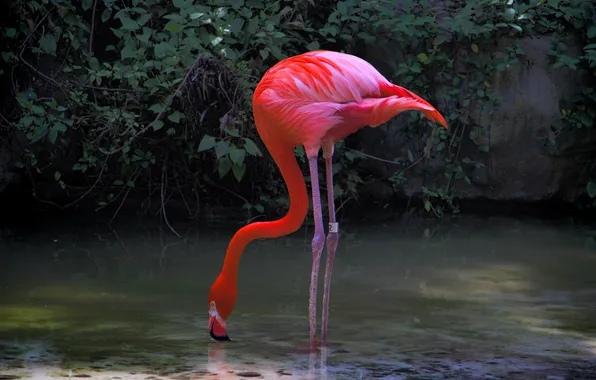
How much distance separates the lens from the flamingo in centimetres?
382

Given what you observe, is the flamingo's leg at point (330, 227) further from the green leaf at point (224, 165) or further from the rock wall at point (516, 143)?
the rock wall at point (516, 143)

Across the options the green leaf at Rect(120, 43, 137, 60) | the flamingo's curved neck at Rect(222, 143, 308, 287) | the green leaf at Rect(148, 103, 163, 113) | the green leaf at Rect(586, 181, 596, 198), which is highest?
the green leaf at Rect(120, 43, 137, 60)

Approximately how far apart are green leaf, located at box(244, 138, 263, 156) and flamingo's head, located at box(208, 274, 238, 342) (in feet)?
8.50

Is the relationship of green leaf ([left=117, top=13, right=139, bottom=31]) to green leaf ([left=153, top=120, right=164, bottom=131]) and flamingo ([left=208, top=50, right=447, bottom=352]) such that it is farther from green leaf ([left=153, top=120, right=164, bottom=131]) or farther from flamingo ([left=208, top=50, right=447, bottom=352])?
flamingo ([left=208, top=50, right=447, bottom=352])

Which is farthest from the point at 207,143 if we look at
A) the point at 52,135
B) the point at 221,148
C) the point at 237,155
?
the point at 52,135

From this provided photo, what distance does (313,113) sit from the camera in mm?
3830

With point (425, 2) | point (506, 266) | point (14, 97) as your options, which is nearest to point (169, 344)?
point (506, 266)

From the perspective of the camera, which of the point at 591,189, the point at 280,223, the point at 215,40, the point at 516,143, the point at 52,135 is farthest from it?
the point at 516,143

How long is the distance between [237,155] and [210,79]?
58 centimetres

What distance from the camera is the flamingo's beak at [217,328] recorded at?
380cm

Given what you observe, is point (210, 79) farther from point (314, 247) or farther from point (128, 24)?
point (314, 247)

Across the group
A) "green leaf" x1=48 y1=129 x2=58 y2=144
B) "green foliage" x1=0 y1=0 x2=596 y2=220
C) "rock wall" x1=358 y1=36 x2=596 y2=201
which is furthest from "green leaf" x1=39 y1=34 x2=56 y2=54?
→ "rock wall" x1=358 y1=36 x2=596 y2=201

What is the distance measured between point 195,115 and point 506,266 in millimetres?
2281

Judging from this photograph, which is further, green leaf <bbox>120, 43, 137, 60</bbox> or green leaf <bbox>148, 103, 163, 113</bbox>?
green leaf <bbox>120, 43, 137, 60</bbox>
